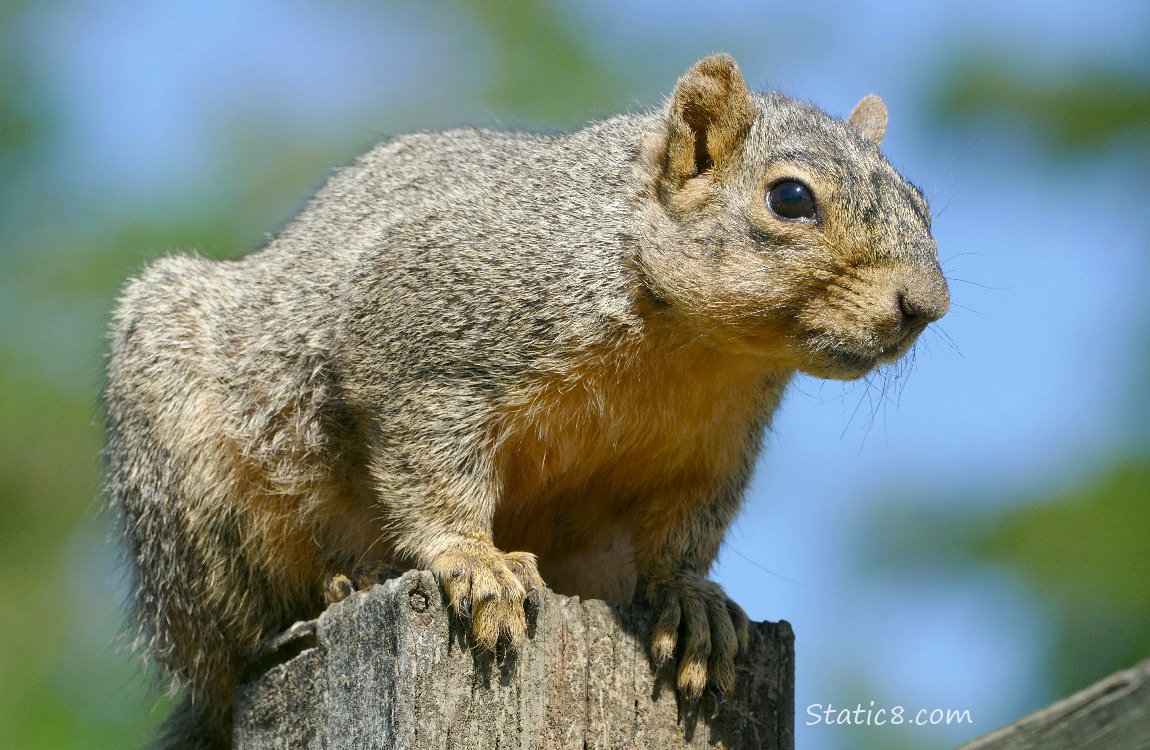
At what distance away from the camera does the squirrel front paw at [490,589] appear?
150 inches

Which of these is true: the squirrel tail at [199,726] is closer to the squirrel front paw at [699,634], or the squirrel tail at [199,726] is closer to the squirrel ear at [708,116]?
the squirrel front paw at [699,634]

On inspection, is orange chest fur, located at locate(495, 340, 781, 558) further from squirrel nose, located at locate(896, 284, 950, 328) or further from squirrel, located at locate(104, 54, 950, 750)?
squirrel nose, located at locate(896, 284, 950, 328)

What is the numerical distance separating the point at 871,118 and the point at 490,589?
2.81 meters

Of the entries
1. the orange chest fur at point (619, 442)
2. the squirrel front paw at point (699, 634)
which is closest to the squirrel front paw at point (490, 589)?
the squirrel front paw at point (699, 634)

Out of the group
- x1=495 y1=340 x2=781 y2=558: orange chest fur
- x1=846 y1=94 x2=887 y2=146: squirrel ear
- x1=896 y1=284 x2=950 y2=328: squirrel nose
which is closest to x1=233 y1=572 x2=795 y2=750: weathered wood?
x1=495 y1=340 x2=781 y2=558: orange chest fur

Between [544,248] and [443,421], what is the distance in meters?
0.71

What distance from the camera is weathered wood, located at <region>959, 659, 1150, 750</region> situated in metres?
2.56

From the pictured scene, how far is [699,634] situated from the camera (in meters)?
4.15

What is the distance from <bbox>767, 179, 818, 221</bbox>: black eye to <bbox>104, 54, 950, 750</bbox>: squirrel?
0.01m

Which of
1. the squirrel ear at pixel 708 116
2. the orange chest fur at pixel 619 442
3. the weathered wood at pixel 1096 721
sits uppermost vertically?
the squirrel ear at pixel 708 116

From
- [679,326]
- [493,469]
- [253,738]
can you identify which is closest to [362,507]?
[493,469]

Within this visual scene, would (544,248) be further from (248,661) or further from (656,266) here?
(248,661)

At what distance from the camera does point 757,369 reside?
4754 millimetres

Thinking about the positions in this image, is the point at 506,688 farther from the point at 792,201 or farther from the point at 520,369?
the point at 792,201
